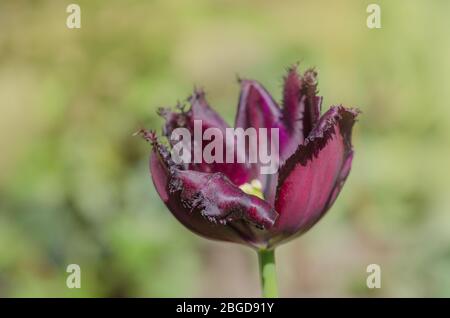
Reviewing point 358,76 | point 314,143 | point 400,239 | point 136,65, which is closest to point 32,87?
point 136,65

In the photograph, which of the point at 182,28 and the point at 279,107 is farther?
the point at 182,28

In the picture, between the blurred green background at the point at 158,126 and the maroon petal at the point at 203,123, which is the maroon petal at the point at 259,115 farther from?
the blurred green background at the point at 158,126

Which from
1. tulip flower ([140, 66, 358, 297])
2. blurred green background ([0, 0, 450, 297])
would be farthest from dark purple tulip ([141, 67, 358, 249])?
blurred green background ([0, 0, 450, 297])

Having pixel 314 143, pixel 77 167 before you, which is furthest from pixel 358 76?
pixel 314 143

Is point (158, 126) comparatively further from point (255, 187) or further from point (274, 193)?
point (274, 193)

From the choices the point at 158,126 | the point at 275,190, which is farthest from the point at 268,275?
the point at 158,126

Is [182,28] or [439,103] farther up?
[182,28]
